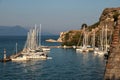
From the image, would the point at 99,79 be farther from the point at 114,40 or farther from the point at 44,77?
the point at 114,40

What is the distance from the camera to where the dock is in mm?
12469

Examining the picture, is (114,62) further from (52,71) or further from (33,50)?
(33,50)

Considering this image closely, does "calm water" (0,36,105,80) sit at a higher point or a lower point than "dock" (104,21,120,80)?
lower

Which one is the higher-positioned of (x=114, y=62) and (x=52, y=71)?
(x=114, y=62)

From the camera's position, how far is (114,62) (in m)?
12.7

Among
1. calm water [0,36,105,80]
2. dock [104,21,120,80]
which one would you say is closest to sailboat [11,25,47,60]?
calm water [0,36,105,80]

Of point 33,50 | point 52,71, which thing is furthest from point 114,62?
point 33,50

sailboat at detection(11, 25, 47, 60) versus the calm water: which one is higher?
sailboat at detection(11, 25, 47, 60)

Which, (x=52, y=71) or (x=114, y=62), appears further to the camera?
(x=52, y=71)

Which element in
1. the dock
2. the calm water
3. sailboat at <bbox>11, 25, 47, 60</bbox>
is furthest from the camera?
sailboat at <bbox>11, 25, 47, 60</bbox>

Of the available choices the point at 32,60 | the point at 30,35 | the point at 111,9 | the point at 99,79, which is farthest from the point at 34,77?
the point at 111,9

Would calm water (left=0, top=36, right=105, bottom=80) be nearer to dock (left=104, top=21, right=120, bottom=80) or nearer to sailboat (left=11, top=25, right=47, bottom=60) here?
sailboat (left=11, top=25, right=47, bottom=60)

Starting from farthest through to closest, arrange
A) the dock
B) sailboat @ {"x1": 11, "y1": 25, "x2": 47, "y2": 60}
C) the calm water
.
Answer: sailboat @ {"x1": 11, "y1": 25, "x2": 47, "y2": 60}
the calm water
the dock

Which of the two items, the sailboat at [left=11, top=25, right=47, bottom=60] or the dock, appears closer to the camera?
the dock
